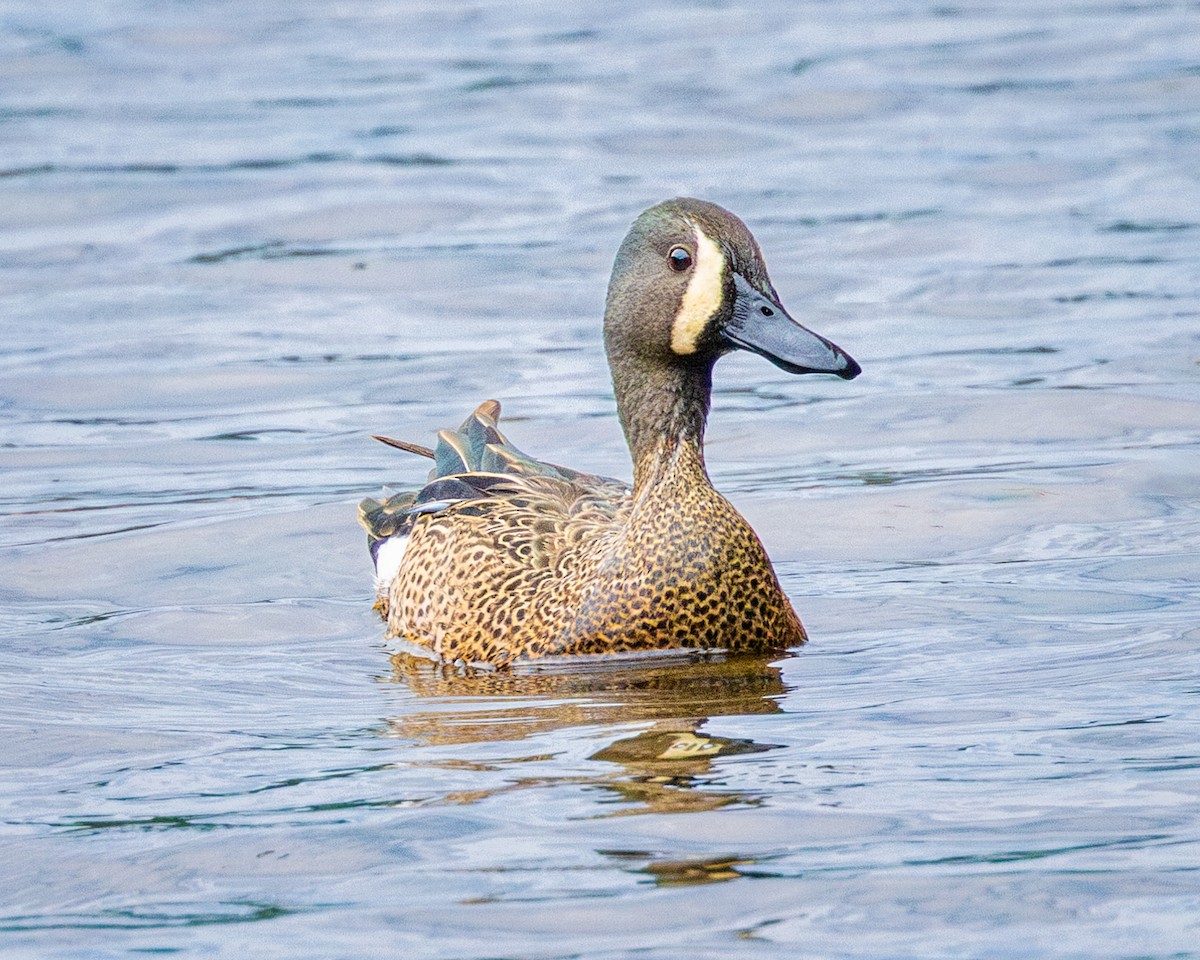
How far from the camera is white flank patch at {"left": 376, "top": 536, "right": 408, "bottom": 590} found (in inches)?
363

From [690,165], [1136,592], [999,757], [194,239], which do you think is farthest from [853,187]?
→ [999,757]

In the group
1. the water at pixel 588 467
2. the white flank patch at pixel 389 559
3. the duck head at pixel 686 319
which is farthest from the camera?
the white flank patch at pixel 389 559

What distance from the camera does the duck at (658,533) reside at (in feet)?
25.9

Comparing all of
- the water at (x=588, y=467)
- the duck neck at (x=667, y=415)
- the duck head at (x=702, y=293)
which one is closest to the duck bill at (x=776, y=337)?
the duck head at (x=702, y=293)

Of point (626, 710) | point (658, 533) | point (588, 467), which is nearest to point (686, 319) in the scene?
point (658, 533)

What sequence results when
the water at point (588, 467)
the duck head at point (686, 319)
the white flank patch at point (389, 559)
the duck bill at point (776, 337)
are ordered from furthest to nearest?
the white flank patch at point (389, 559)
the duck head at point (686, 319)
the duck bill at point (776, 337)
the water at point (588, 467)

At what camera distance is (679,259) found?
313 inches

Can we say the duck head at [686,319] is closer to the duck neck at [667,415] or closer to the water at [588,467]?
the duck neck at [667,415]

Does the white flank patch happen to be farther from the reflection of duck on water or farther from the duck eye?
the duck eye

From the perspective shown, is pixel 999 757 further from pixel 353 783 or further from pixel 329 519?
pixel 329 519

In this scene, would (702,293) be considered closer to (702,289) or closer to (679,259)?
(702,289)

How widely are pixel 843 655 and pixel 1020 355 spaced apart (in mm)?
5526

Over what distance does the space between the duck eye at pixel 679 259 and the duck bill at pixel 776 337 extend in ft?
0.55

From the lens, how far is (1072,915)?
540 centimetres
